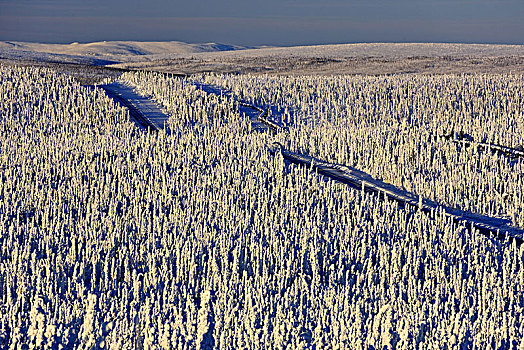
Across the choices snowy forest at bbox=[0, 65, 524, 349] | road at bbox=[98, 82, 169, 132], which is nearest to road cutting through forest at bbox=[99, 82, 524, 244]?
road at bbox=[98, 82, 169, 132]

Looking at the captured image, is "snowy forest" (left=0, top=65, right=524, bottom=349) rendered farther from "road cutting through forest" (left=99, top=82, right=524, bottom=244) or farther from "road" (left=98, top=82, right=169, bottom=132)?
"road" (left=98, top=82, right=169, bottom=132)

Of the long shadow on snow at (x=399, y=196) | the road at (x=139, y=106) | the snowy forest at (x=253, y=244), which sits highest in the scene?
the road at (x=139, y=106)

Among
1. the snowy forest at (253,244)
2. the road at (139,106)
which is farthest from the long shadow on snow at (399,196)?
the road at (139,106)

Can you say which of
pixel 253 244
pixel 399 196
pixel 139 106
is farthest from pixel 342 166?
pixel 139 106

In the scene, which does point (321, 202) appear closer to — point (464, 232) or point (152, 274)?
point (464, 232)

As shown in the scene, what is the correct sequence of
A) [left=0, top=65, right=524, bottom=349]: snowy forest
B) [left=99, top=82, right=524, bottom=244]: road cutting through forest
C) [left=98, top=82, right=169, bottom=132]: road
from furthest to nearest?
[left=98, top=82, right=169, bottom=132]: road, [left=99, top=82, right=524, bottom=244]: road cutting through forest, [left=0, top=65, right=524, bottom=349]: snowy forest

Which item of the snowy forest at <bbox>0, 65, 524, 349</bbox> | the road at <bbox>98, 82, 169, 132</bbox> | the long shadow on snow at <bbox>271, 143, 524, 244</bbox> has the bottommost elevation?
the long shadow on snow at <bbox>271, 143, 524, 244</bbox>

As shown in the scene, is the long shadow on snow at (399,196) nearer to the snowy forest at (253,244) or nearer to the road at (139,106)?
the snowy forest at (253,244)

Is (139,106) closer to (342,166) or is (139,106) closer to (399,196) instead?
(342,166)
